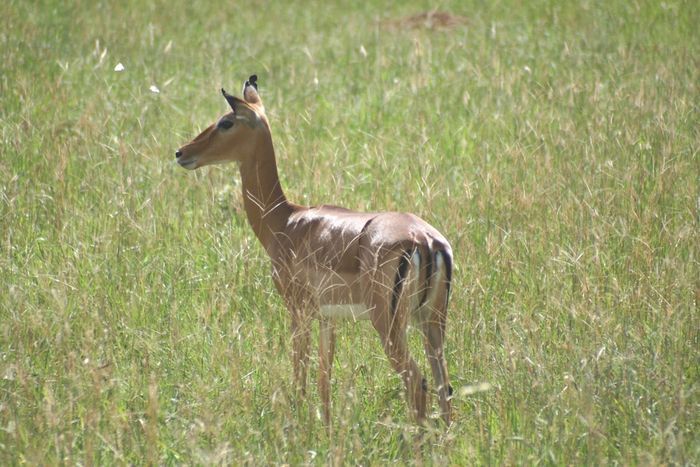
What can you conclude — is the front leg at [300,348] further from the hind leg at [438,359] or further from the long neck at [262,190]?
the long neck at [262,190]

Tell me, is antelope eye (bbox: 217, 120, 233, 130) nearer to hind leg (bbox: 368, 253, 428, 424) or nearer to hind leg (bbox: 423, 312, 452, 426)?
hind leg (bbox: 368, 253, 428, 424)

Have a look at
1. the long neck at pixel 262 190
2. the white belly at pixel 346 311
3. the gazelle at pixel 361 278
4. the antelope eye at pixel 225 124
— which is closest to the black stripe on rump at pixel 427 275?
the gazelle at pixel 361 278

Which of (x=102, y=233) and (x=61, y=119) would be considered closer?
(x=102, y=233)

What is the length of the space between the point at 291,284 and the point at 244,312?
0.65m

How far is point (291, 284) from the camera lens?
4617 millimetres

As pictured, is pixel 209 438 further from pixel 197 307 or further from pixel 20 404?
pixel 197 307

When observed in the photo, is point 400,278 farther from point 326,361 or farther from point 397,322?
point 326,361

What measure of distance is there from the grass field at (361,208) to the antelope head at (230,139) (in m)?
0.59

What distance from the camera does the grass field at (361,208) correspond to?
12.7 ft

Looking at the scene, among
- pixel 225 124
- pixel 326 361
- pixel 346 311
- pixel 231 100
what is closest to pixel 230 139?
pixel 225 124

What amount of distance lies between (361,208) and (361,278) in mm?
1977

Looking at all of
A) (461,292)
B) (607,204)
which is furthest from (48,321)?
(607,204)

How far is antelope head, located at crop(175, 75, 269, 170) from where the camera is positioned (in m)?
5.15

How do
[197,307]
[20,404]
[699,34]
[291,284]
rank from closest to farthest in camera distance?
[20,404], [291,284], [197,307], [699,34]
